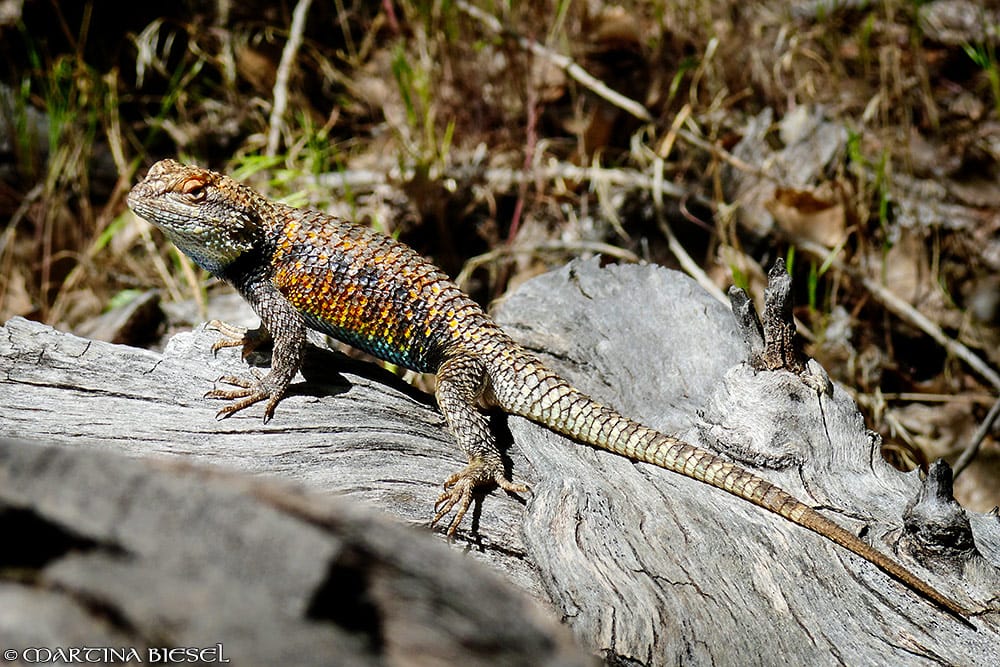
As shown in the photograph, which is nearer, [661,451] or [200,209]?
[661,451]

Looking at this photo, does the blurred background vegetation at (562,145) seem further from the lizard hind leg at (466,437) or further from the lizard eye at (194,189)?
the lizard hind leg at (466,437)

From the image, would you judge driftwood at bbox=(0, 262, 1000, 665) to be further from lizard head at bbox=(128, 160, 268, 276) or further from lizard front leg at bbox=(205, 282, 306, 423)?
lizard head at bbox=(128, 160, 268, 276)

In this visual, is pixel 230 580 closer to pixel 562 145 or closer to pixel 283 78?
pixel 562 145

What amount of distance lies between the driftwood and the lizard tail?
5 centimetres

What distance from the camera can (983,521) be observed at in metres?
2.80

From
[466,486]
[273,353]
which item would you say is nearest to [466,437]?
[466,486]

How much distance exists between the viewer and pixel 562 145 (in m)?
5.55

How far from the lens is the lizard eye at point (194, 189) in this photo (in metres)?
3.21

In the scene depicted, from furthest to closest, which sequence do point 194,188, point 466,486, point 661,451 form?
point 194,188 < point 661,451 < point 466,486

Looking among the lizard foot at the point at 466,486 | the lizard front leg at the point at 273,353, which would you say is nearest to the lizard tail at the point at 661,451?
the lizard foot at the point at 466,486

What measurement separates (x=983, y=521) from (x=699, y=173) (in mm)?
3016

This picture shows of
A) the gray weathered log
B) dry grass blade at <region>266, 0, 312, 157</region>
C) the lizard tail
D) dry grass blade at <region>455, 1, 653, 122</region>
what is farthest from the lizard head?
dry grass blade at <region>455, 1, 653, 122</region>

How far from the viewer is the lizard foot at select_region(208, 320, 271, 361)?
11.0 ft

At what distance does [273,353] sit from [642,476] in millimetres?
1428
